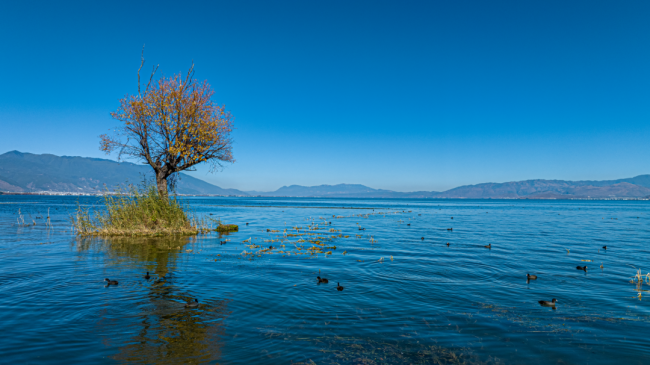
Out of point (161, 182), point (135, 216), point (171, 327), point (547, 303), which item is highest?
point (161, 182)

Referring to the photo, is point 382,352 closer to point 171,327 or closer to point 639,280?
point 171,327

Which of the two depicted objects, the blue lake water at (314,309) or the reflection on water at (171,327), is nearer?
the reflection on water at (171,327)

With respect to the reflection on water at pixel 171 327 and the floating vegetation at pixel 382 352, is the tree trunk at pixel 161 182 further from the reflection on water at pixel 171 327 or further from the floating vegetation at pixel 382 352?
the floating vegetation at pixel 382 352

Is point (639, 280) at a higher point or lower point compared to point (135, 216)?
lower

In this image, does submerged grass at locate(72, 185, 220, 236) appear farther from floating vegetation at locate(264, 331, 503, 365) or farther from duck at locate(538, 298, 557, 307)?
duck at locate(538, 298, 557, 307)

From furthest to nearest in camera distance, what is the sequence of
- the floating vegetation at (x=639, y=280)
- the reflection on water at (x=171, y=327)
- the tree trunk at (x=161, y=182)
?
1. the tree trunk at (x=161, y=182)
2. the floating vegetation at (x=639, y=280)
3. the reflection on water at (x=171, y=327)

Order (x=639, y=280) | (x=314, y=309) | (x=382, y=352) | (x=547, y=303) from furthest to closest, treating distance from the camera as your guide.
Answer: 1. (x=639, y=280)
2. (x=547, y=303)
3. (x=314, y=309)
4. (x=382, y=352)

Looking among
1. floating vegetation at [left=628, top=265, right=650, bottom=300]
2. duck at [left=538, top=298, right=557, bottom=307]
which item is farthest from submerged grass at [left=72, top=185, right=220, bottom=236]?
floating vegetation at [left=628, top=265, right=650, bottom=300]

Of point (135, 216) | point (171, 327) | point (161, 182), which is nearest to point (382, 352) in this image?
point (171, 327)

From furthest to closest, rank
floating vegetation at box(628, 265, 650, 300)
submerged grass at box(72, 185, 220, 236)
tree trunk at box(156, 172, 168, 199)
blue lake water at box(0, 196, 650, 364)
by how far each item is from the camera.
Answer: tree trunk at box(156, 172, 168, 199)
submerged grass at box(72, 185, 220, 236)
floating vegetation at box(628, 265, 650, 300)
blue lake water at box(0, 196, 650, 364)

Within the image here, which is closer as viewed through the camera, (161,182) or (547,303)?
(547,303)

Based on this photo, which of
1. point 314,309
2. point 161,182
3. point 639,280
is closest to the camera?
point 314,309

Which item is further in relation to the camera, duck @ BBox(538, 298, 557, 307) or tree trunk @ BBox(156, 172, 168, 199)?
tree trunk @ BBox(156, 172, 168, 199)

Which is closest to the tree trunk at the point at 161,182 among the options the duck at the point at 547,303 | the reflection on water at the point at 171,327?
the reflection on water at the point at 171,327
